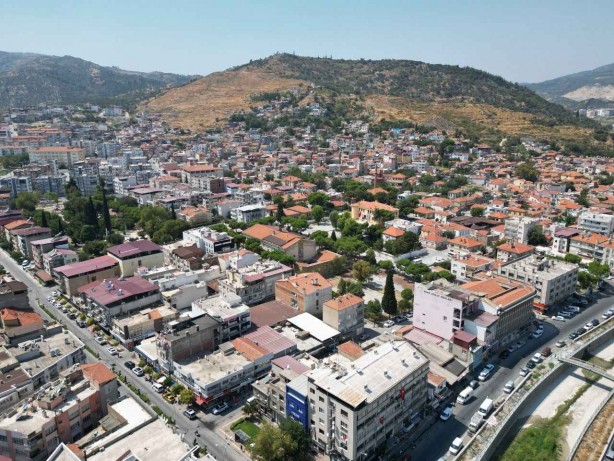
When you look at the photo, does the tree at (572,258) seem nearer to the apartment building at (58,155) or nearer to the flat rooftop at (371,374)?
the flat rooftop at (371,374)

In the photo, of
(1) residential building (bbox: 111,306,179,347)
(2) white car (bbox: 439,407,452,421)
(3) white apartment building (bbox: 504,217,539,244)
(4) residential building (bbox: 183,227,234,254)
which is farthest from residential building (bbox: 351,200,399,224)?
(2) white car (bbox: 439,407,452,421)

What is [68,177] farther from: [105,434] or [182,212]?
[105,434]

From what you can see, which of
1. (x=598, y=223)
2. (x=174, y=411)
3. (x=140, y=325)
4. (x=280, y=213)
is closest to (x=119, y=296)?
(x=140, y=325)

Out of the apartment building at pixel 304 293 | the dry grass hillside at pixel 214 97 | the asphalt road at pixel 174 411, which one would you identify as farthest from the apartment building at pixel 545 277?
the dry grass hillside at pixel 214 97

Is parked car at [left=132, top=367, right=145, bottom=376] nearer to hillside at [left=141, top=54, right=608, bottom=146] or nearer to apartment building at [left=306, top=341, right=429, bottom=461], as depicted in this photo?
apartment building at [left=306, top=341, right=429, bottom=461]

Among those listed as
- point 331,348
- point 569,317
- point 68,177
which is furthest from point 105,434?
point 68,177

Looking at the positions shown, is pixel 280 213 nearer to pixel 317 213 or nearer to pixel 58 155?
pixel 317 213
